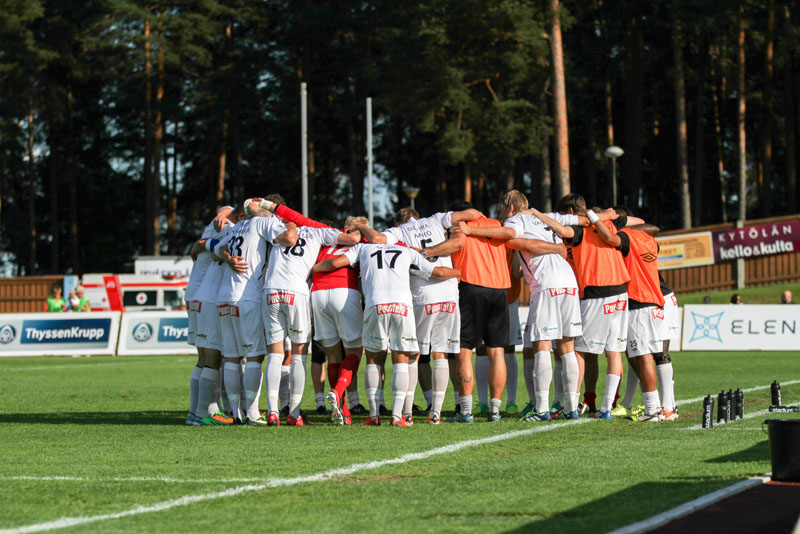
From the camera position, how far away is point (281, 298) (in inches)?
425

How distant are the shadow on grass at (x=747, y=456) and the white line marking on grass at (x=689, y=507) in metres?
0.93

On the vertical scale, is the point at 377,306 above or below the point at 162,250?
below

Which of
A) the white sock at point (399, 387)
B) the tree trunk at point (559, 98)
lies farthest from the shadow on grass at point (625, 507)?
the tree trunk at point (559, 98)

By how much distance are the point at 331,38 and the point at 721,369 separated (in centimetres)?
3722

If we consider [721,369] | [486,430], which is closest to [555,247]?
[486,430]

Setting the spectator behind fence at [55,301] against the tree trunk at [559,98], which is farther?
the tree trunk at [559,98]

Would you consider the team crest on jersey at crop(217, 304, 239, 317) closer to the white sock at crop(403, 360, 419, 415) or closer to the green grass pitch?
the green grass pitch

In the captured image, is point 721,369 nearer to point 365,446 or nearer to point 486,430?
point 486,430

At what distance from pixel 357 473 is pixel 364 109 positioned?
49012mm

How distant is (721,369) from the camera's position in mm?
19797

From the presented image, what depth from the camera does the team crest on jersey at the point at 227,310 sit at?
11.0m

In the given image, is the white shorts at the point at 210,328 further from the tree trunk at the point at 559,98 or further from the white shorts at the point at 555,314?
the tree trunk at the point at 559,98

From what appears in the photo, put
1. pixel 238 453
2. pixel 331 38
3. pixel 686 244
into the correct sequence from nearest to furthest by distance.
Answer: pixel 238 453, pixel 686 244, pixel 331 38

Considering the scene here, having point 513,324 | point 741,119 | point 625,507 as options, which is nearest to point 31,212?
point 741,119
